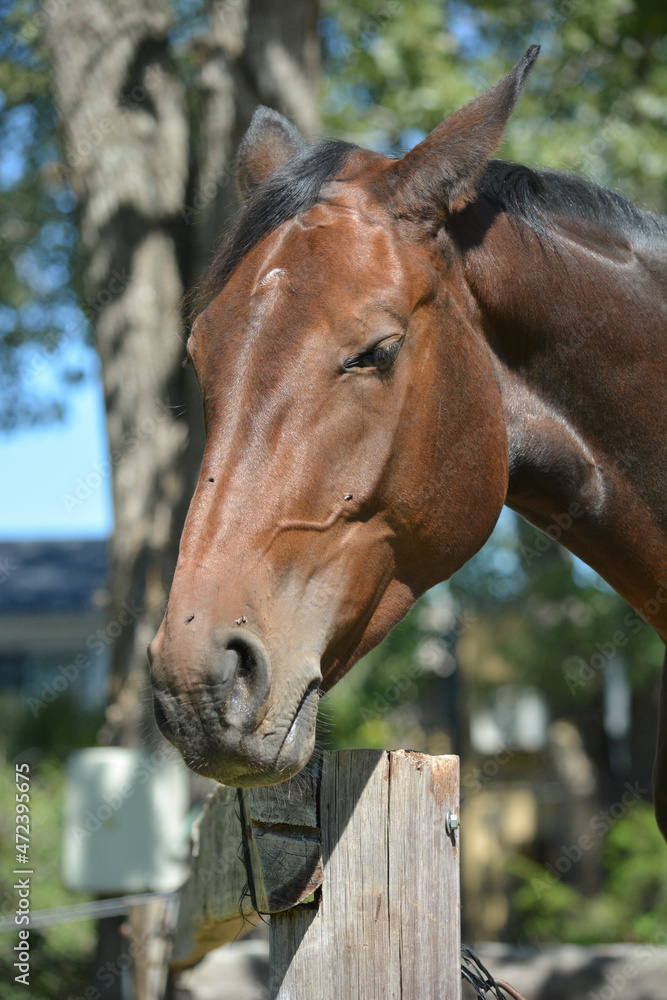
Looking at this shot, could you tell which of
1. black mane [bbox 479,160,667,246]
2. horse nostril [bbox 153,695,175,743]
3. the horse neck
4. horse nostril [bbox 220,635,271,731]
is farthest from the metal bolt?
black mane [bbox 479,160,667,246]

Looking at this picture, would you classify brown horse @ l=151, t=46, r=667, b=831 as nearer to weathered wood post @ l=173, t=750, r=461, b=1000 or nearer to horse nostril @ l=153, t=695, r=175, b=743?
horse nostril @ l=153, t=695, r=175, b=743

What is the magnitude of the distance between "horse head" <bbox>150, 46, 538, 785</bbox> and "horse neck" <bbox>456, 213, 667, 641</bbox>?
136 millimetres

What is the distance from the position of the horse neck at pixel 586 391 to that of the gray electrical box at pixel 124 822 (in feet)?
12.0

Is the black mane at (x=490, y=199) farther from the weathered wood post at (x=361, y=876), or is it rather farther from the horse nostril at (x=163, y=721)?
the weathered wood post at (x=361, y=876)

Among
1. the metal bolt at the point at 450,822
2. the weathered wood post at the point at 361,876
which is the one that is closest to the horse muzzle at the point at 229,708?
the weathered wood post at the point at 361,876

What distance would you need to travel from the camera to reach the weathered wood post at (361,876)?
1760 millimetres

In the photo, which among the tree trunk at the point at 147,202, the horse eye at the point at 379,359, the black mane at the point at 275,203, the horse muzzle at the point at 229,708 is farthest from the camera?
the tree trunk at the point at 147,202

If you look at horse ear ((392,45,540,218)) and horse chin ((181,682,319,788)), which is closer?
horse chin ((181,682,319,788))

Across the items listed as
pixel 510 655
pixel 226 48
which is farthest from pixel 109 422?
pixel 510 655

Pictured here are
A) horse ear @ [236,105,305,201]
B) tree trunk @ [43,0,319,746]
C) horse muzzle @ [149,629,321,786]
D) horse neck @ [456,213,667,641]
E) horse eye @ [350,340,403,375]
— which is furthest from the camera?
tree trunk @ [43,0,319,746]

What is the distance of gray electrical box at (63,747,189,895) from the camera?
5.28 m

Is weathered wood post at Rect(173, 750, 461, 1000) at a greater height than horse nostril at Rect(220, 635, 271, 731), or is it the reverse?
horse nostril at Rect(220, 635, 271, 731)

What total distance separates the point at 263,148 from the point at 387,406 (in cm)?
115

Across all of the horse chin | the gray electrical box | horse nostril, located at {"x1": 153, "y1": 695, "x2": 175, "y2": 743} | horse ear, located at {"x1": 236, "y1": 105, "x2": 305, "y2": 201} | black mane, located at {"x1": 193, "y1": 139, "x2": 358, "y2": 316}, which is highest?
horse ear, located at {"x1": 236, "y1": 105, "x2": 305, "y2": 201}
